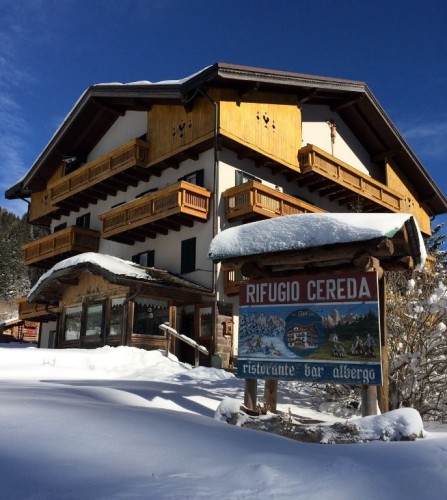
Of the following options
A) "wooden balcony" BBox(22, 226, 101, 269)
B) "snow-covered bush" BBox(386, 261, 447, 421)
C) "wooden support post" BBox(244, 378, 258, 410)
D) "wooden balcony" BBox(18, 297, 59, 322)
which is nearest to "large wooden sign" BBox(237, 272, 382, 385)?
"wooden support post" BBox(244, 378, 258, 410)

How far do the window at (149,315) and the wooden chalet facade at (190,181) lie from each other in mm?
56

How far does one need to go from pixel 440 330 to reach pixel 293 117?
1715 centimetres

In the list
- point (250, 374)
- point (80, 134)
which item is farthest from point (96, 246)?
point (250, 374)

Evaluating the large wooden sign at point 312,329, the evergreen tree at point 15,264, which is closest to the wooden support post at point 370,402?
the large wooden sign at point 312,329

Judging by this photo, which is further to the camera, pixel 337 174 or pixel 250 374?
pixel 337 174

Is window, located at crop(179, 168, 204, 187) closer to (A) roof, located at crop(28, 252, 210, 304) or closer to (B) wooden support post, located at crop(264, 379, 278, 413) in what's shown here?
(A) roof, located at crop(28, 252, 210, 304)

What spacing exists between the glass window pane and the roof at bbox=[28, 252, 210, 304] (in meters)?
1.60

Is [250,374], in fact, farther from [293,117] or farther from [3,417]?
[293,117]

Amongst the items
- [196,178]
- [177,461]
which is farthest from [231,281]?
[177,461]

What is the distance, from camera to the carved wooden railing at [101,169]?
24.5 metres

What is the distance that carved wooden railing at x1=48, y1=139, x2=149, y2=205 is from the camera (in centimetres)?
2447

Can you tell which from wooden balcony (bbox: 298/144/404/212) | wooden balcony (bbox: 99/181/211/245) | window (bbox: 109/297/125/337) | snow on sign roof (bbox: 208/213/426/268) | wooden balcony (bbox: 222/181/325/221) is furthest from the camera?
wooden balcony (bbox: 298/144/404/212)

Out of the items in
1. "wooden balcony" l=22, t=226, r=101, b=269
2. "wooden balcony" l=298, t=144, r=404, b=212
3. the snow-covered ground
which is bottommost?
the snow-covered ground

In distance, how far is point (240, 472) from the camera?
382cm
